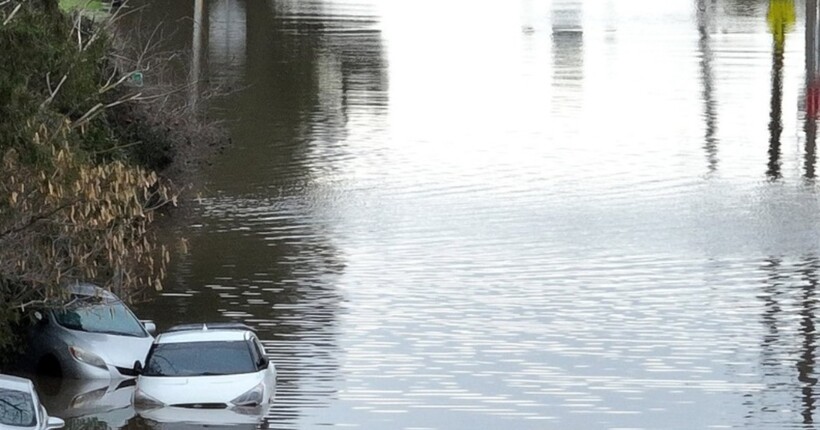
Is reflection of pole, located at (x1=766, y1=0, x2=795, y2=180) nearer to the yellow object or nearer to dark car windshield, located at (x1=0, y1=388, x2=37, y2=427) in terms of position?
the yellow object

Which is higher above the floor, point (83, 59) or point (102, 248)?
point (83, 59)

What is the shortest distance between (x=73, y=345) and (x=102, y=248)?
7.96 ft

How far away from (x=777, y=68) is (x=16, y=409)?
49128 mm

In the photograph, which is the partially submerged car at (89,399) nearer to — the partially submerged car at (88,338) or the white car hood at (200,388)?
the partially submerged car at (88,338)

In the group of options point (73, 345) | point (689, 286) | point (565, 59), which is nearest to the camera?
point (73, 345)

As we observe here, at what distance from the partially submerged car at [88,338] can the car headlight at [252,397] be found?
291cm

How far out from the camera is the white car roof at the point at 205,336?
22.5 metres

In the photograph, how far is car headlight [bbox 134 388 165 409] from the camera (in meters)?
22.0

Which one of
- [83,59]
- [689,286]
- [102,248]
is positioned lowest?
[689,286]

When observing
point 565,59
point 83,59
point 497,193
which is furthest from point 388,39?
point 83,59

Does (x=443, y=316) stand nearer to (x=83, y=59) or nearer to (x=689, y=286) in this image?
(x=689, y=286)

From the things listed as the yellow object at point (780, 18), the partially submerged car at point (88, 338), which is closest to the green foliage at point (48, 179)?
the partially submerged car at point (88, 338)

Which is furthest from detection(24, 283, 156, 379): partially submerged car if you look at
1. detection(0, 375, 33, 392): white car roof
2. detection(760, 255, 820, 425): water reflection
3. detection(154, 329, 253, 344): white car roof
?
detection(760, 255, 820, 425): water reflection

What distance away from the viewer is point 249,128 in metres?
48.8
